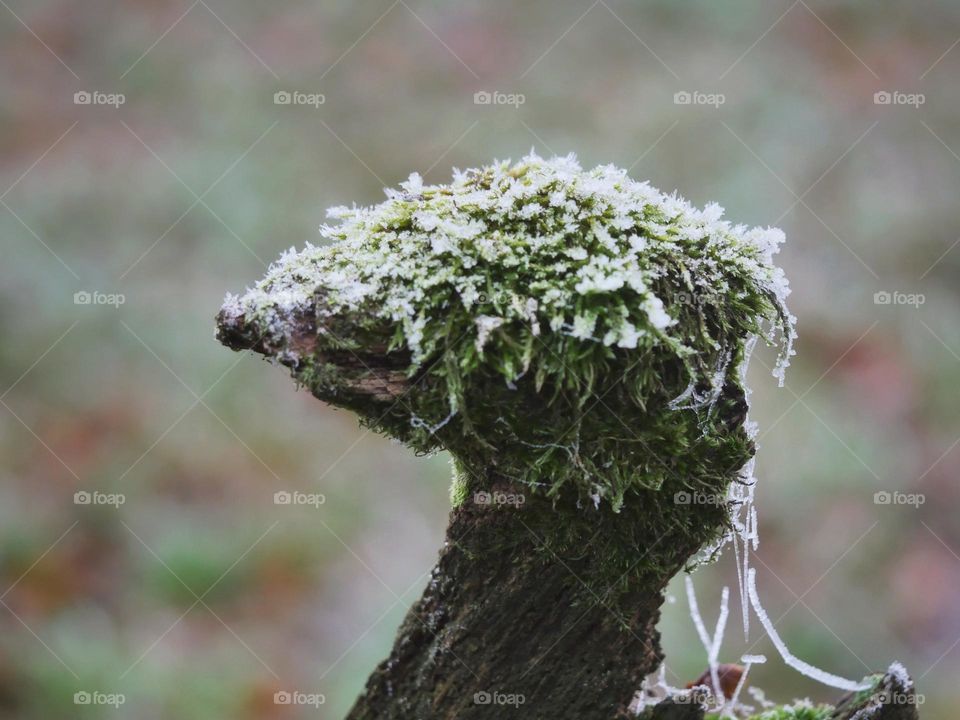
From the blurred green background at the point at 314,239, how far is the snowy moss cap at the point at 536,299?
325 cm

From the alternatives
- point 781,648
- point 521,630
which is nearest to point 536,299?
point 521,630

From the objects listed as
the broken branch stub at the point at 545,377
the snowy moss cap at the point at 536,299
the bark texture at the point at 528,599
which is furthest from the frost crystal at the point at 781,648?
the snowy moss cap at the point at 536,299

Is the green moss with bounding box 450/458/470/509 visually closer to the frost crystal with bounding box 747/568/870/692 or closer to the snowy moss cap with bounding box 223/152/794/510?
the snowy moss cap with bounding box 223/152/794/510

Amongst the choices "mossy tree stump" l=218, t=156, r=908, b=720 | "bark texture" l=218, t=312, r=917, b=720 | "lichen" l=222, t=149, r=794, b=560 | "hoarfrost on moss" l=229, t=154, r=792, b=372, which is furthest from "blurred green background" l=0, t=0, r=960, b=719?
"hoarfrost on moss" l=229, t=154, r=792, b=372

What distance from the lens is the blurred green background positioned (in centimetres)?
418

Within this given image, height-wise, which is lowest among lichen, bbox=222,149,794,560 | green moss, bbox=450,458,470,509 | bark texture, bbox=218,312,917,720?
bark texture, bbox=218,312,917,720

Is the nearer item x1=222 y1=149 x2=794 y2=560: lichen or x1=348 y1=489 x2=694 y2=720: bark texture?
x1=222 y1=149 x2=794 y2=560: lichen

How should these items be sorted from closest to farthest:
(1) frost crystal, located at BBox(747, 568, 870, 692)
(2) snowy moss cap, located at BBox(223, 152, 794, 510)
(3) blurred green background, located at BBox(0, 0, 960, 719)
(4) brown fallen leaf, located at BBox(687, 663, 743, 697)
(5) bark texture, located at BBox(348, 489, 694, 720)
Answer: (2) snowy moss cap, located at BBox(223, 152, 794, 510)
(5) bark texture, located at BBox(348, 489, 694, 720)
(1) frost crystal, located at BBox(747, 568, 870, 692)
(4) brown fallen leaf, located at BBox(687, 663, 743, 697)
(3) blurred green background, located at BBox(0, 0, 960, 719)

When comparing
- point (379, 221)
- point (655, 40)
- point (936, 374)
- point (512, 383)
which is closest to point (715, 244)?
point (512, 383)

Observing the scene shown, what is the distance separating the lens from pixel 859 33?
6.92m

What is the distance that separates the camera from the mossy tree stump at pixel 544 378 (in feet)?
4.01

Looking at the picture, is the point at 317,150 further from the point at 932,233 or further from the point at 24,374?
the point at 932,233

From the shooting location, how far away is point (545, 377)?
1.21 meters

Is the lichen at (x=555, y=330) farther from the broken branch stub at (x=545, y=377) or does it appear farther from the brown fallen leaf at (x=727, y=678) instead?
the brown fallen leaf at (x=727, y=678)
